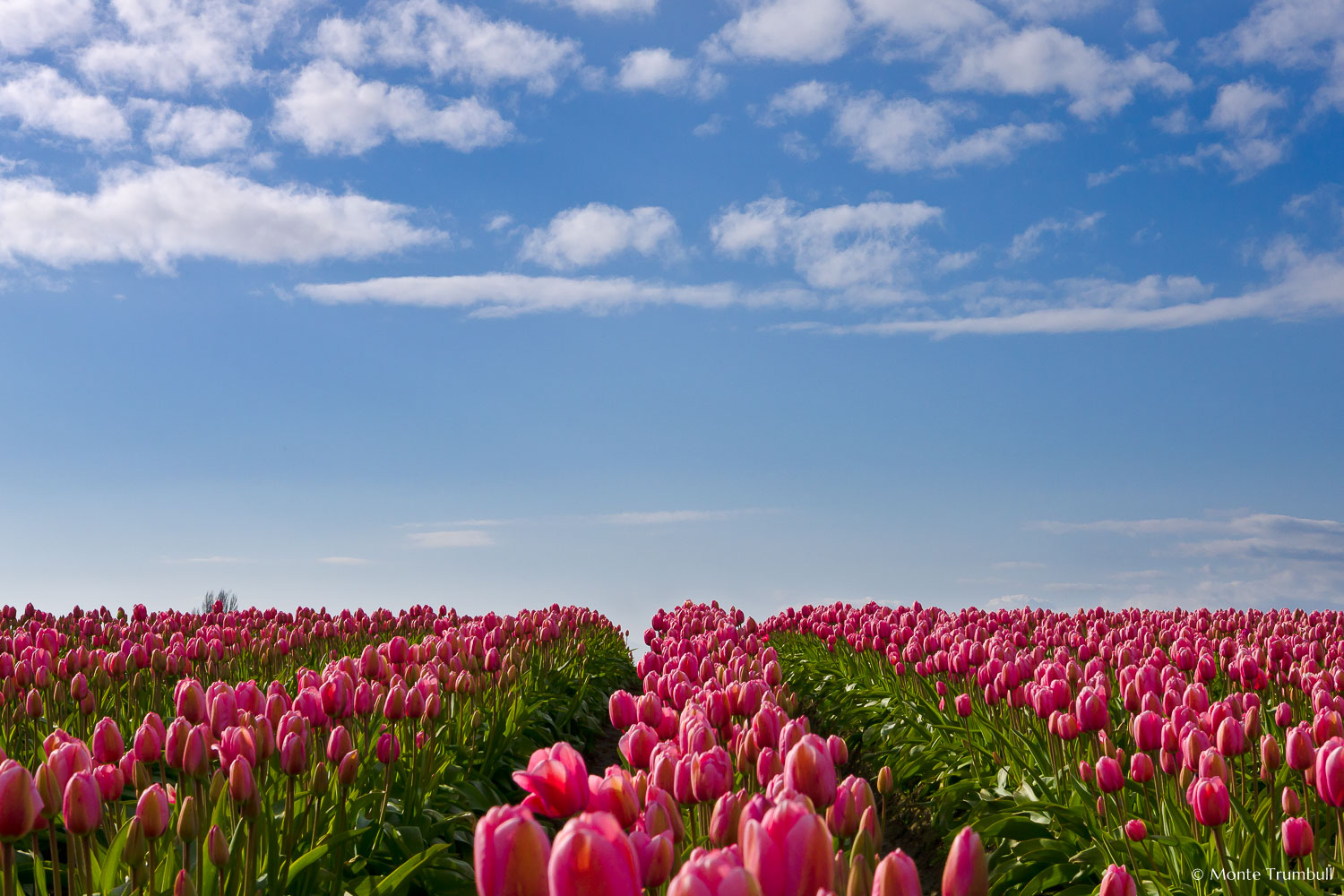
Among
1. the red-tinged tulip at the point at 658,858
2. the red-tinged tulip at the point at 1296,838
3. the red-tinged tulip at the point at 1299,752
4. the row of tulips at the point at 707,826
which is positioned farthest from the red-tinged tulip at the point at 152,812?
the red-tinged tulip at the point at 1299,752

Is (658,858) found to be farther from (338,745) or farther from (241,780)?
(338,745)

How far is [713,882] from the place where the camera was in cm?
150

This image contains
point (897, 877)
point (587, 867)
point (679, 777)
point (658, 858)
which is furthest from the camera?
point (679, 777)

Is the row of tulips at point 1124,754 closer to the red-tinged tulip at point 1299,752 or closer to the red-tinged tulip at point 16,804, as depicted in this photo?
the red-tinged tulip at point 1299,752

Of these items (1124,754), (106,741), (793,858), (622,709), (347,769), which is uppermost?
(793,858)

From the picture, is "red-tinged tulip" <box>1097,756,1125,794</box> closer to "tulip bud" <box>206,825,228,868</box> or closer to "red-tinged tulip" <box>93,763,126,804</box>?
"tulip bud" <box>206,825,228,868</box>

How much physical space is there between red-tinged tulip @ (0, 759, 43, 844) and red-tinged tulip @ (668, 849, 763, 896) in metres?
2.55

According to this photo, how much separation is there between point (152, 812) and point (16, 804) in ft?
1.62

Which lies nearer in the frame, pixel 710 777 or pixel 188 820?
pixel 710 777

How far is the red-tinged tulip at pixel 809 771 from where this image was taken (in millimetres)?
2840

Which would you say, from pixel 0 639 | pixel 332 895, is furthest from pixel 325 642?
pixel 332 895

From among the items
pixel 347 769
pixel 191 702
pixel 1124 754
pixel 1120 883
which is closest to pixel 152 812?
pixel 347 769

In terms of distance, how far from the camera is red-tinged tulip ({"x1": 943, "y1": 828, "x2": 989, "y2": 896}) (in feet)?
6.42

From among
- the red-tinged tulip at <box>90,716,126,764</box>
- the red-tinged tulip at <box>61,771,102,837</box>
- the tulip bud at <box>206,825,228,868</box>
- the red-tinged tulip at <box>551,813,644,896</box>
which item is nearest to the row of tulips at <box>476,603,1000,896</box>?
the red-tinged tulip at <box>551,813,644,896</box>
